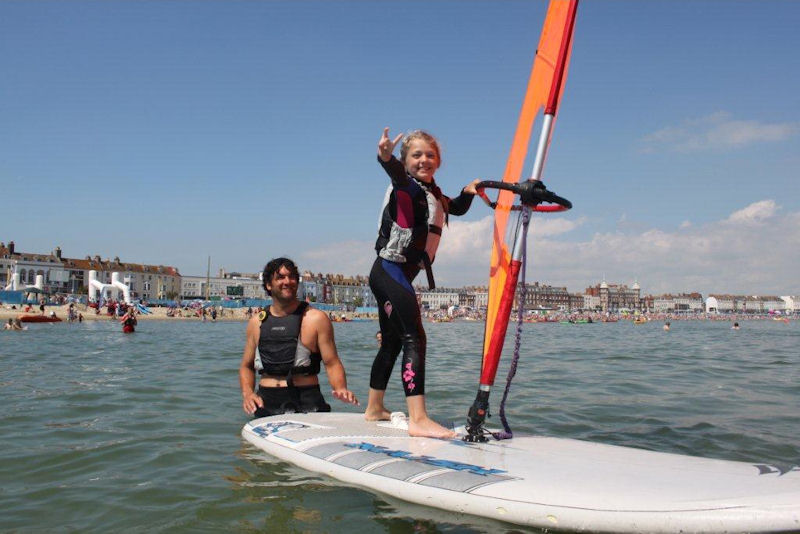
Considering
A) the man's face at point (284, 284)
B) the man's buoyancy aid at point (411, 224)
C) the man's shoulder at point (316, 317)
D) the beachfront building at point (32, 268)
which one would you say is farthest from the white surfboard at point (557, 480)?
the beachfront building at point (32, 268)

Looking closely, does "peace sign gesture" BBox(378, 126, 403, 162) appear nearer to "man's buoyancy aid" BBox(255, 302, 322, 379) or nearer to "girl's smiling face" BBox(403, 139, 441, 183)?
"girl's smiling face" BBox(403, 139, 441, 183)

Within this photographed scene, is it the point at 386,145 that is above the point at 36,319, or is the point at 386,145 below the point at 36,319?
above

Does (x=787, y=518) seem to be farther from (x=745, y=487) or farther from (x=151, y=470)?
(x=151, y=470)

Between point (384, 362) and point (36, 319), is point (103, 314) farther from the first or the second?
point (384, 362)

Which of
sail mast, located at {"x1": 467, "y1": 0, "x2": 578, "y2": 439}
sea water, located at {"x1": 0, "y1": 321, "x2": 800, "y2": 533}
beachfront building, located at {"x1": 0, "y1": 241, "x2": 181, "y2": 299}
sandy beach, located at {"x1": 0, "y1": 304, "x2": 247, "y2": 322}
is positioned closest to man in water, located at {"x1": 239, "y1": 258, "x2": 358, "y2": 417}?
sea water, located at {"x1": 0, "y1": 321, "x2": 800, "y2": 533}

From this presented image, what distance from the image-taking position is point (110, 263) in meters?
116

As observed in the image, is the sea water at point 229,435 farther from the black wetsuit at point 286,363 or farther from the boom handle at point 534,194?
the boom handle at point 534,194

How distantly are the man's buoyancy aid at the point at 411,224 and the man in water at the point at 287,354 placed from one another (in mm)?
909

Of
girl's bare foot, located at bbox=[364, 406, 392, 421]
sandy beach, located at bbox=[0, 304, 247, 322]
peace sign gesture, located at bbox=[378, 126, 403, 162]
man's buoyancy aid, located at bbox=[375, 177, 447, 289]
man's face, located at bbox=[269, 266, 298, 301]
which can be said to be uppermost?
peace sign gesture, located at bbox=[378, 126, 403, 162]

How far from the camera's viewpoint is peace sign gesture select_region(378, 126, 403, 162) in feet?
12.4

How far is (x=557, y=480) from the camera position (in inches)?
117

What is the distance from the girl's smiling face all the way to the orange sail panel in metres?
0.60

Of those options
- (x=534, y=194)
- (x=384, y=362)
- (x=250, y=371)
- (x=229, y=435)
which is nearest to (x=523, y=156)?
(x=534, y=194)

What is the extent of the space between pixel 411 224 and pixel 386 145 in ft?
2.08
